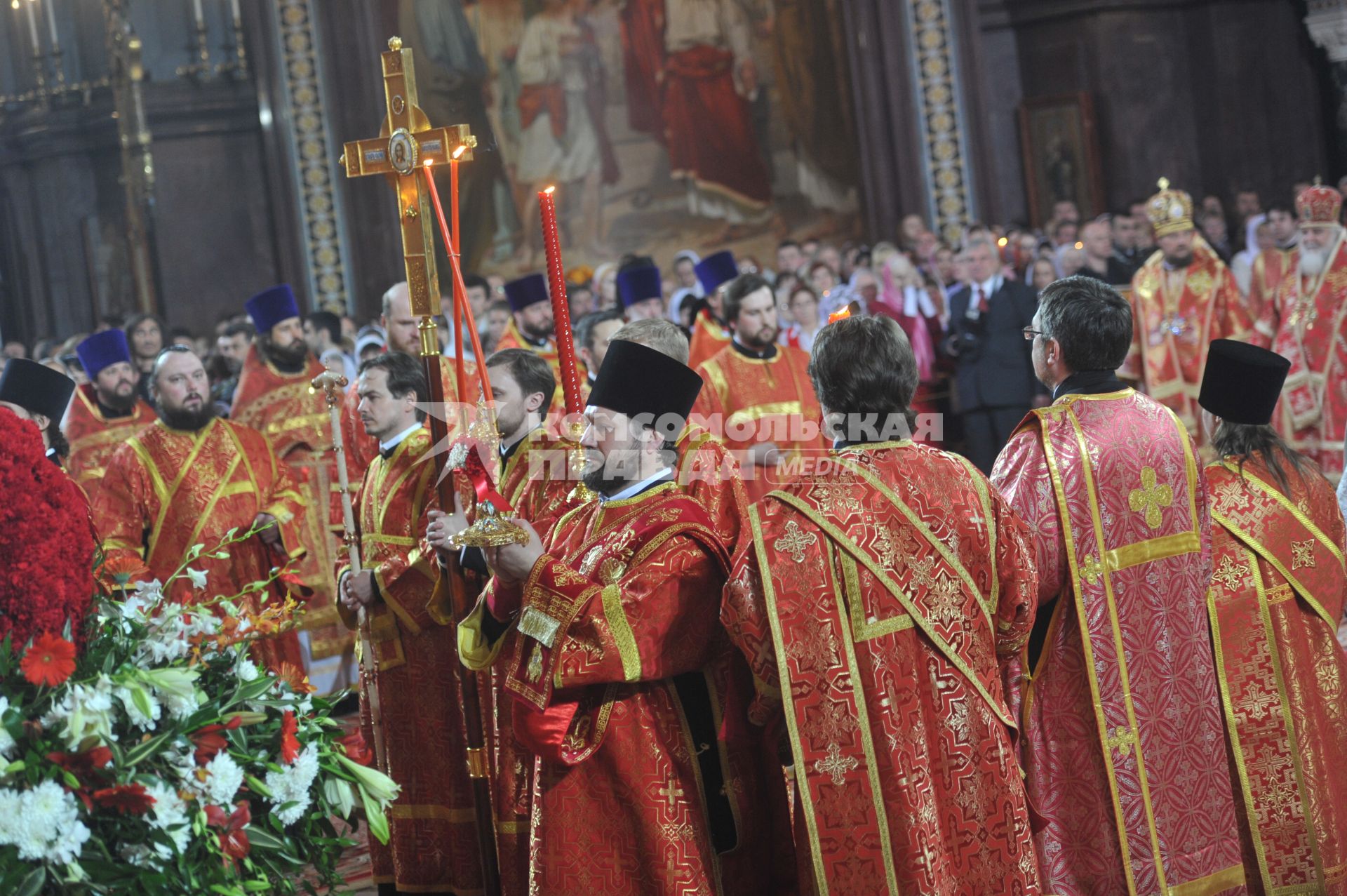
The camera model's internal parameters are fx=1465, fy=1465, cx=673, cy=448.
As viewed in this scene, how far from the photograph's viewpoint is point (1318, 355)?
8.30 metres

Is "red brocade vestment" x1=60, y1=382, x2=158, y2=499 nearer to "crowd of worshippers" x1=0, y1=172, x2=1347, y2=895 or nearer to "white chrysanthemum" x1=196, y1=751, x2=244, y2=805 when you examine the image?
"crowd of worshippers" x1=0, y1=172, x2=1347, y2=895

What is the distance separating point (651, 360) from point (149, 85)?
12200 mm

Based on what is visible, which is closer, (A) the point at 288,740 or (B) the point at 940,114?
(A) the point at 288,740

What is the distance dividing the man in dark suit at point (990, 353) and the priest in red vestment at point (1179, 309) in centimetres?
70

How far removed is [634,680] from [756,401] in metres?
4.01

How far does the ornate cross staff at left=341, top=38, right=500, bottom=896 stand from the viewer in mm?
3404

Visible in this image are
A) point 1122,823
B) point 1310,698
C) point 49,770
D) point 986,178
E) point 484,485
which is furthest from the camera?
point 986,178

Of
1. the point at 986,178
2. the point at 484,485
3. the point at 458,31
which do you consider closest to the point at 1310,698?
the point at 484,485

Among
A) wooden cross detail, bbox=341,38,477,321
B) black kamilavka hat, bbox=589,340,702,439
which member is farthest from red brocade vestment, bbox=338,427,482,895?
black kamilavka hat, bbox=589,340,702,439

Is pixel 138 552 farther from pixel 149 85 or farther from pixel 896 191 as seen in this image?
pixel 896 191

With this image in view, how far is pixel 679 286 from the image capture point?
1332 cm

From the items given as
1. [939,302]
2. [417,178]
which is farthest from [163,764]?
[939,302]

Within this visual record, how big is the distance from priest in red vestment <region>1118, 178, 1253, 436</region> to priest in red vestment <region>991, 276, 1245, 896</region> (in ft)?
19.7

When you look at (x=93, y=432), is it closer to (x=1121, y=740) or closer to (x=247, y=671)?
(x=247, y=671)
